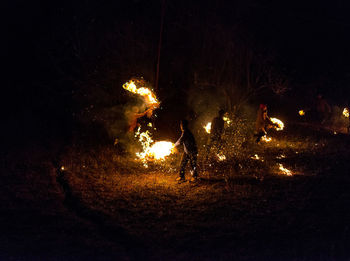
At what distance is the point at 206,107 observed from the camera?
50.6 ft

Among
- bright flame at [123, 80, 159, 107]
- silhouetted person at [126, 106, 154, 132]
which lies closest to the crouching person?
bright flame at [123, 80, 159, 107]

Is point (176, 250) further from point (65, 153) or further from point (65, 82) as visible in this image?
point (65, 82)

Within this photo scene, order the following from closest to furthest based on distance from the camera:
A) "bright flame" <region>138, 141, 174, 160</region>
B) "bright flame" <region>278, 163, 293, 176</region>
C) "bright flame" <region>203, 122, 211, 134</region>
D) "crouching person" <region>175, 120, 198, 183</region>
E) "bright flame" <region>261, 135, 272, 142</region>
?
1. "crouching person" <region>175, 120, 198, 183</region>
2. "bright flame" <region>138, 141, 174, 160</region>
3. "bright flame" <region>278, 163, 293, 176</region>
4. "bright flame" <region>203, 122, 211, 134</region>
5. "bright flame" <region>261, 135, 272, 142</region>

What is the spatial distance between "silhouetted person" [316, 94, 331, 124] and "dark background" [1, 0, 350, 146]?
3669 mm

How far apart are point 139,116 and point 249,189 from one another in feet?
17.8

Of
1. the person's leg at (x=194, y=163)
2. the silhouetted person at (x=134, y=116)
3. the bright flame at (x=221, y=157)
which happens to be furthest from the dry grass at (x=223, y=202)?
the silhouetted person at (x=134, y=116)

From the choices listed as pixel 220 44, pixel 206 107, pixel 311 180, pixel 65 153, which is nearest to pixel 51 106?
pixel 65 153

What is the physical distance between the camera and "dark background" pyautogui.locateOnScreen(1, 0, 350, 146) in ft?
46.2

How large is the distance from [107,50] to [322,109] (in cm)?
1141

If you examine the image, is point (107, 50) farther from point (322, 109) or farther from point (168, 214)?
point (322, 109)

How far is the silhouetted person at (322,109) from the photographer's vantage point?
16.8 metres

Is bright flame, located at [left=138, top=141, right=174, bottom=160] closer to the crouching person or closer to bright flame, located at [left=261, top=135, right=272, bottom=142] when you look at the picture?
the crouching person

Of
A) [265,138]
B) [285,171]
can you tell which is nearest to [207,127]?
[265,138]

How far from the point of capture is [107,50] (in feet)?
46.5
